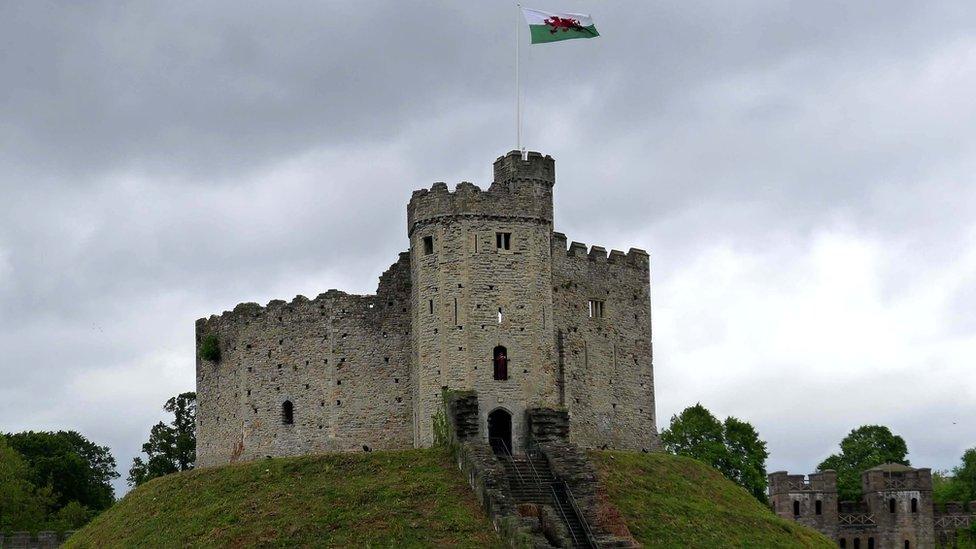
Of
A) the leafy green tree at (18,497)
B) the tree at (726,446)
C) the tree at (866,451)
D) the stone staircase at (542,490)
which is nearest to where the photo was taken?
the stone staircase at (542,490)

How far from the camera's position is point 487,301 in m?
66.6

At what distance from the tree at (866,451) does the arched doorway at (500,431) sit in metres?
58.4

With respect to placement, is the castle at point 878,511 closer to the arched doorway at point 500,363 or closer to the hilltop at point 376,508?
the hilltop at point 376,508

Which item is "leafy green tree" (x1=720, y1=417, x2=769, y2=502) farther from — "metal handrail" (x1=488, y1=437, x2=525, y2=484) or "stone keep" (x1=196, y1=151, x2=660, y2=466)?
"metal handrail" (x1=488, y1=437, x2=525, y2=484)

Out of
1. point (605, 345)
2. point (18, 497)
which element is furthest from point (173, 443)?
point (605, 345)

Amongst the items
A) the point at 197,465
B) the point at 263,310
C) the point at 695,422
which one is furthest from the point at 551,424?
the point at 695,422

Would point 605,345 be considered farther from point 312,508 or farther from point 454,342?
point 312,508

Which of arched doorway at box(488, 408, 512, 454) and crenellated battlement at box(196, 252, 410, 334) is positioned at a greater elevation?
crenellated battlement at box(196, 252, 410, 334)

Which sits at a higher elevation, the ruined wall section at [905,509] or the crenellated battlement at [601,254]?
the crenellated battlement at [601,254]

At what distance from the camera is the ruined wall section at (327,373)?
2768 inches

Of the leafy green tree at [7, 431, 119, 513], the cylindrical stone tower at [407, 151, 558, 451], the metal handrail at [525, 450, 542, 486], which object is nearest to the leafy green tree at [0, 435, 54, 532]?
the leafy green tree at [7, 431, 119, 513]

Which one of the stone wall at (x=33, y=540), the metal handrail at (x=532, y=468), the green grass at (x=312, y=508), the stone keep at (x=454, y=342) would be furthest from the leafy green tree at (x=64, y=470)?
the metal handrail at (x=532, y=468)

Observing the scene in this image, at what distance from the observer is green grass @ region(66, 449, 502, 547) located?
55.2 m

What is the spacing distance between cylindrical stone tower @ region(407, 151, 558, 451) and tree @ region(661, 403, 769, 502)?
112ft
